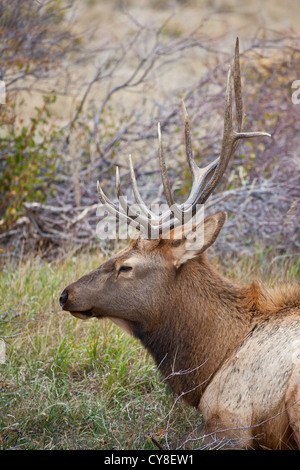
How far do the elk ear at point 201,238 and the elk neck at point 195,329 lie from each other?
0.12 meters

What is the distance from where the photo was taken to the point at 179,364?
12.5 feet

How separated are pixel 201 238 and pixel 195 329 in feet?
1.93

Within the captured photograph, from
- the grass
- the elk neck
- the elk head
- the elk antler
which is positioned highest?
the elk antler

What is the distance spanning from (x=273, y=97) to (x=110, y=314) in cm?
495

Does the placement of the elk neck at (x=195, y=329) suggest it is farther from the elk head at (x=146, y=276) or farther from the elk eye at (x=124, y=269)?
the elk eye at (x=124, y=269)

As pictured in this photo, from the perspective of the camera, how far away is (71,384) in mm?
4266

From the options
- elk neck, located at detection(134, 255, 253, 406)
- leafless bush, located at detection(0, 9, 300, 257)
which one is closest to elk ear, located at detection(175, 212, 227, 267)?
elk neck, located at detection(134, 255, 253, 406)

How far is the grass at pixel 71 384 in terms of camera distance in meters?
3.69

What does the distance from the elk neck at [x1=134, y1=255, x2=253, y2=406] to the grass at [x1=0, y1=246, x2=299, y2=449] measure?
209 mm

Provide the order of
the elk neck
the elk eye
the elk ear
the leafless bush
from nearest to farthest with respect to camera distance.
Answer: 1. the elk ear
2. the elk neck
3. the elk eye
4. the leafless bush

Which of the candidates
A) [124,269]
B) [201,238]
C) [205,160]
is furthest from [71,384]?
[205,160]

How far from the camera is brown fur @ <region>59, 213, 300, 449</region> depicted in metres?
3.67

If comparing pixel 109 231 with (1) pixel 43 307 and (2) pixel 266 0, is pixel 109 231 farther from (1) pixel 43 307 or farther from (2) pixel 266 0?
(2) pixel 266 0

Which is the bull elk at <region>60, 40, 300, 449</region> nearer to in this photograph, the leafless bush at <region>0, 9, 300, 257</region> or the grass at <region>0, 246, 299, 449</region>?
the grass at <region>0, 246, 299, 449</region>
